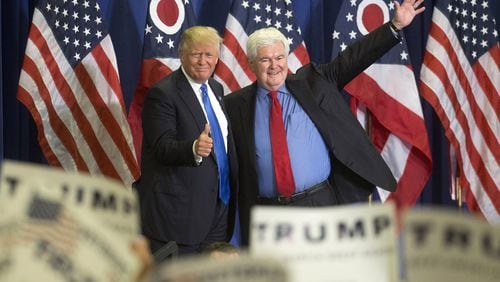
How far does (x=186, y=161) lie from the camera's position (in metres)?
3.16

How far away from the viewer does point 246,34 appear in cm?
446

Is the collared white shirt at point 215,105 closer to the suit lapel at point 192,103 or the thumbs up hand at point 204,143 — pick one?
the suit lapel at point 192,103

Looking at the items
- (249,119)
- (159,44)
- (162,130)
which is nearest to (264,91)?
(249,119)

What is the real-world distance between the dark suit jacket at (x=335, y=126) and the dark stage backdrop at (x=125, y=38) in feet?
3.78

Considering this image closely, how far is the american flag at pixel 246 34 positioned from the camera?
173 inches

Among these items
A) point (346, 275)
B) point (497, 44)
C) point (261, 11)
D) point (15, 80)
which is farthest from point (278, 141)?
point (346, 275)

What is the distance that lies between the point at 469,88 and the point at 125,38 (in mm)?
1900

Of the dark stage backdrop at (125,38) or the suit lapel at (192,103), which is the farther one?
the dark stage backdrop at (125,38)

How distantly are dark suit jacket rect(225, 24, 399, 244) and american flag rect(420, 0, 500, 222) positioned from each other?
1294mm

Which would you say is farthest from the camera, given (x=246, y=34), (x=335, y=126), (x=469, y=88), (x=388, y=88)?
(x=469, y=88)

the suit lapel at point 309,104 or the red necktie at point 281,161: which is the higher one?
the suit lapel at point 309,104

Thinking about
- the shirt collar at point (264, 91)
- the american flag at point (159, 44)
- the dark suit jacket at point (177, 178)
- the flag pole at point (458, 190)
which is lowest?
the flag pole at point (458, 190)

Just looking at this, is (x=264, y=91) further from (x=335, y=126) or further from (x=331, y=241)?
(x=331, y=241)

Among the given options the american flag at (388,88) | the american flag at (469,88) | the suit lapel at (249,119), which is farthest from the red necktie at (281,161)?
the american flag at (469,88)
